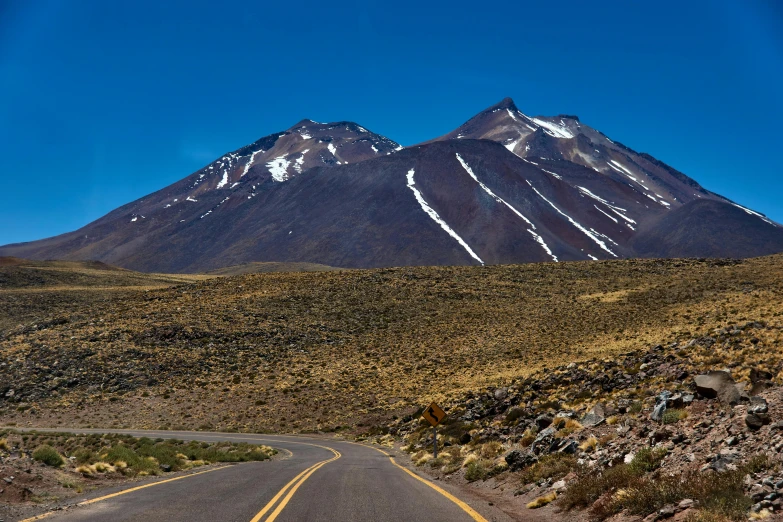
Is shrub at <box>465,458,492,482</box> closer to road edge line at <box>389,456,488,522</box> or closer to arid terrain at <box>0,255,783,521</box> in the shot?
arid terrain at <box>0,255,783,521</box>

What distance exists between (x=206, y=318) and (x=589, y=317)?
40.6 m

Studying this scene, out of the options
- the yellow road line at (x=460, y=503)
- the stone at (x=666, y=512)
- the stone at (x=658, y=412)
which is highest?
the stone at (x=658, y=412)

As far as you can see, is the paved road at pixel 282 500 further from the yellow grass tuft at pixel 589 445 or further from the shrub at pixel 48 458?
the yellow grass tuft at pixel 589 445

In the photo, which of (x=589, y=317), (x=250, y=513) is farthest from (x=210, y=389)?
(x=250, y=513)

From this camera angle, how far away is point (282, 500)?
1055 centimetres

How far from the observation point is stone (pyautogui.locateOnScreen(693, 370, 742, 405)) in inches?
446

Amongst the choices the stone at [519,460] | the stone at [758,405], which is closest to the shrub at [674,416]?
the stone at [758,405]

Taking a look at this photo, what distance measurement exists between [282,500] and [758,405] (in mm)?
8709

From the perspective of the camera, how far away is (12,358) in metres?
49.9

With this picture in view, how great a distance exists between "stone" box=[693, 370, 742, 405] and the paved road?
5.92 meters

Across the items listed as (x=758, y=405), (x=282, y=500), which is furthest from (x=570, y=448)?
(x=282, y=500)

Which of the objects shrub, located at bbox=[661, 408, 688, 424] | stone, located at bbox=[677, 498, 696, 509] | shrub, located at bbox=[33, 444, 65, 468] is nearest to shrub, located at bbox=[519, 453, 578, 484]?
shrub, located at bbox=[661, 408, 688, 424]

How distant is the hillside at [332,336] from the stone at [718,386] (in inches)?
920

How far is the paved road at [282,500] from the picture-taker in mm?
9008
